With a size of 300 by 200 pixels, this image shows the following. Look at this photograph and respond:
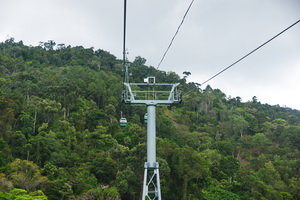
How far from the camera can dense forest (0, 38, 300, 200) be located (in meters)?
20.7

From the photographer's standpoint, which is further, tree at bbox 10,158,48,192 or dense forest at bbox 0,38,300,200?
dense forest at bbox 0,38,300,200

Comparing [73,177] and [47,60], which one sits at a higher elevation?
[47,60]

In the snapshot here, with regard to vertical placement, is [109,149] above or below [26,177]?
above

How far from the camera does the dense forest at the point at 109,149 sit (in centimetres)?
2067

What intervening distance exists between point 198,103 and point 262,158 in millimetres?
17162

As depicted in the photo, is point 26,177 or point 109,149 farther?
point 109,149

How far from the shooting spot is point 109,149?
980 inches

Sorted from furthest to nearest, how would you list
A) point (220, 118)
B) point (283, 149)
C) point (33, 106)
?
point (220, 118), point (283, 149), point (33, 106)

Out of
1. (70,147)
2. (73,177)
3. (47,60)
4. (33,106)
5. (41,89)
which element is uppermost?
(47,60)

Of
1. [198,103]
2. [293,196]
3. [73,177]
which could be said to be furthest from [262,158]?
[73,177]

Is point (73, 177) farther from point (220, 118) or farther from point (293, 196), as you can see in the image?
point (220, 118)

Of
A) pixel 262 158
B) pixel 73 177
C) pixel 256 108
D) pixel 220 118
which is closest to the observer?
pixel 73 177

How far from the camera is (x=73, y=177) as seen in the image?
20969mm

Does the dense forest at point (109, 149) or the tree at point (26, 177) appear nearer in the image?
the tree at point (26, 177)
